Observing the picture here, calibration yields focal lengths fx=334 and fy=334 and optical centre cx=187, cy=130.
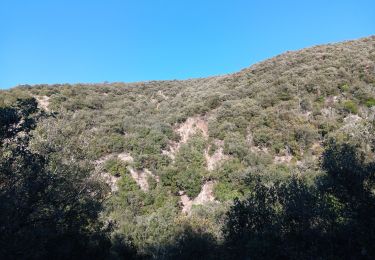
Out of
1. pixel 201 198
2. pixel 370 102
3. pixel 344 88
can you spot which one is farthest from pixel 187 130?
pixel 370 102

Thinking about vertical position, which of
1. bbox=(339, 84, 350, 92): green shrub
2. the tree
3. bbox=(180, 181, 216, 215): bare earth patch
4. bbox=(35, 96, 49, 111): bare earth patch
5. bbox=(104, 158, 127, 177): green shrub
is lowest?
bbox=(180, 181, 216, 215): bare earth patch

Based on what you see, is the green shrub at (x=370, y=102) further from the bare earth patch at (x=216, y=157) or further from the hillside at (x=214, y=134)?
A: the bare earth patch at (x=216, y=157)

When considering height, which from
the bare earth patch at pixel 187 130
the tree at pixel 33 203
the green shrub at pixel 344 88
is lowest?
the tree at pixel 33 203

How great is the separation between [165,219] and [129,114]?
3411cm

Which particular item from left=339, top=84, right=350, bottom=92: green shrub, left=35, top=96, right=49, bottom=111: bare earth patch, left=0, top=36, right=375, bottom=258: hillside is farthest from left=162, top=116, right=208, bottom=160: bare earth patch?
left=35, top=96, right=49, bottom=111: bare earth patch

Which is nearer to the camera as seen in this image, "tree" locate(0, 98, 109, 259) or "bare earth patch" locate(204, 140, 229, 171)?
"tree" locate(0, 98, 109, 259)

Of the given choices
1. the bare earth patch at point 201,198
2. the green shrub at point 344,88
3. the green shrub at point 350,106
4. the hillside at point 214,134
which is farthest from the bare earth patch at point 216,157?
the green shrub at point 344,88

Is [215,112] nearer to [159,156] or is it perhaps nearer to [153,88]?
[159,156]

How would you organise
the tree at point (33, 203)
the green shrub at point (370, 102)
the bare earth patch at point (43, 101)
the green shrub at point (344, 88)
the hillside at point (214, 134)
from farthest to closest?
the bare earth patch at point (43, 101)
the green shrub at point (344, 88)
the green shrub at point (370, 102)
the hillside at point (214, 134)
the tree at point (33, 203)

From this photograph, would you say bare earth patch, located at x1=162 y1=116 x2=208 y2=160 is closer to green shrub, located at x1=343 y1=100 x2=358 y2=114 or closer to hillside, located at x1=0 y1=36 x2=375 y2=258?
hillside, located at x1=0 y1=36 x2=375 y2=258

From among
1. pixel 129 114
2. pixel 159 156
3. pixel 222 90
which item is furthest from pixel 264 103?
pixel 129 114

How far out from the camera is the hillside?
3381 centimetres

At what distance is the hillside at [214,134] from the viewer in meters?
33.8

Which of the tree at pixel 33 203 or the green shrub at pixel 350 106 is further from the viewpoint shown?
the green shrub at pixel 350 106
